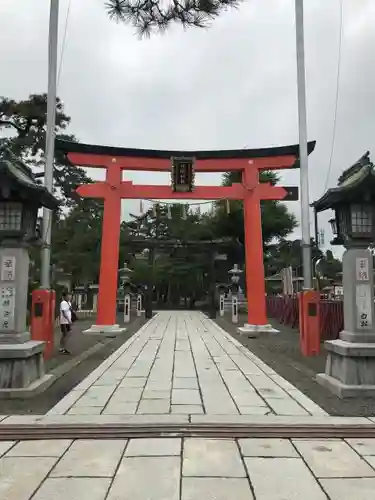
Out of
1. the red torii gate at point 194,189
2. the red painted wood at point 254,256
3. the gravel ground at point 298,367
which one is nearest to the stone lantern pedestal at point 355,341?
the gravel ground at point 298,367

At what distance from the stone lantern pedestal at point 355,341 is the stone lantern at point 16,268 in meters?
4.45

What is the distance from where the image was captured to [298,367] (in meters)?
9.53

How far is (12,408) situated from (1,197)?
3101 millimetres

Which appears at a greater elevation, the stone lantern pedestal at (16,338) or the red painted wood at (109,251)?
the red painted wood at (109,251)

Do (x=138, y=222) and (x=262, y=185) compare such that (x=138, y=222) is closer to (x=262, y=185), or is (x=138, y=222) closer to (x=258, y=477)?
(x=262, y=185)

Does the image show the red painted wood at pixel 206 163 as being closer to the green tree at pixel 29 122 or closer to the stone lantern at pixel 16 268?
the green tree at pixel 29 122

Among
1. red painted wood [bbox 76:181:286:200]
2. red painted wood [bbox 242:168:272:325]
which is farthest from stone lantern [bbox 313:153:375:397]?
red painted wood [bbox 76:181:286:200]

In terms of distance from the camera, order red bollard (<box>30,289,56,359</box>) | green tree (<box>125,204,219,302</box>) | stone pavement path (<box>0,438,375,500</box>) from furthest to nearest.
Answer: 1. green tree (<box>125,204,219,302</box>)
2. red bollard (<box>30,289,56,359</box>)
3. stone pavement path (<box>0,438,375,500</box>)

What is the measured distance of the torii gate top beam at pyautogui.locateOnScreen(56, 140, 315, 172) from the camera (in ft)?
57.9

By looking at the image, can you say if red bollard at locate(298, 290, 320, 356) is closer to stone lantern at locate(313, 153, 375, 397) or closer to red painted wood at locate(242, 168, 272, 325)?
stone lantern at locate(313, 153, 375, 397)

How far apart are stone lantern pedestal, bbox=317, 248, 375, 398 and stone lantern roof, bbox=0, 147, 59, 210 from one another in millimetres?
4895

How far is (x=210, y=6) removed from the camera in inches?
270

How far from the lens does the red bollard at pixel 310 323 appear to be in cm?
1108

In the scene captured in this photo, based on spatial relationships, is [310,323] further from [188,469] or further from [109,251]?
[109,251]
